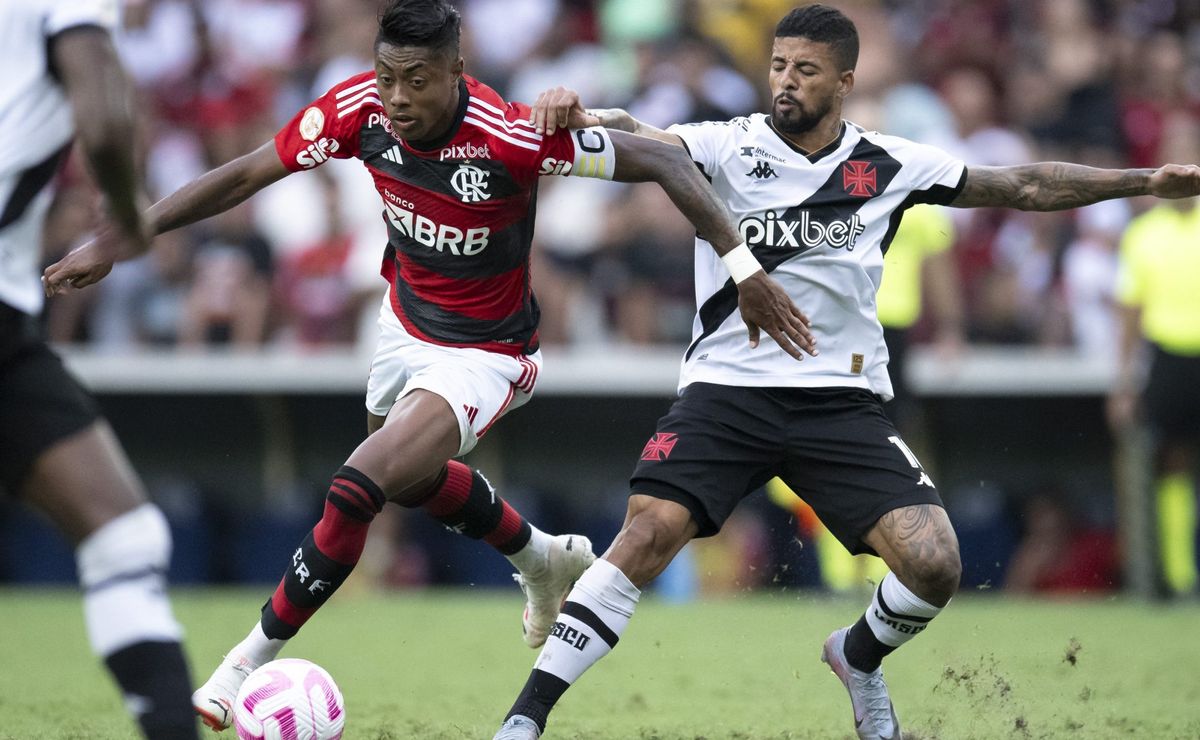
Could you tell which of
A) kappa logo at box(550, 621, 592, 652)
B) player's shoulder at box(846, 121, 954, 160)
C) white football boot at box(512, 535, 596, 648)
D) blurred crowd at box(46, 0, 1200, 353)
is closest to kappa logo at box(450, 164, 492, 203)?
player's shoulder at box(846, 121, 954, 160)

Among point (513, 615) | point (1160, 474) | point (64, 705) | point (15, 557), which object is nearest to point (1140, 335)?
point (1160, 474)

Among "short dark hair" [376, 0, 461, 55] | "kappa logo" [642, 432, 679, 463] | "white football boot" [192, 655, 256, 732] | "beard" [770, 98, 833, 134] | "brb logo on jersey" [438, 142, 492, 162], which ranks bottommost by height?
"white football boot" [192, 655, 256, 732]

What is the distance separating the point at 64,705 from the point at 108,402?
7.09 m

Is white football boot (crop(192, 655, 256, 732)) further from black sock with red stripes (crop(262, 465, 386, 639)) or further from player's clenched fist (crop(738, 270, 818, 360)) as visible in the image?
player's clenched fist (crop(738, 270, 818, 360))

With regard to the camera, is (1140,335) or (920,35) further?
(920,35)

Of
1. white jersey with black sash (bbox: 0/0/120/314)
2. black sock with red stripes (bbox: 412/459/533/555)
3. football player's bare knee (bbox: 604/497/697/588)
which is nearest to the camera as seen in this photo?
white jersey with black sash (bbox: 0/0/120/314)

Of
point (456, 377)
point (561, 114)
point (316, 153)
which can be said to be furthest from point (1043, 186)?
point (316, 153)


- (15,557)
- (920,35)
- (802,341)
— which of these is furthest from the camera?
(920,35)

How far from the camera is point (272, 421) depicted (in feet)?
44.7

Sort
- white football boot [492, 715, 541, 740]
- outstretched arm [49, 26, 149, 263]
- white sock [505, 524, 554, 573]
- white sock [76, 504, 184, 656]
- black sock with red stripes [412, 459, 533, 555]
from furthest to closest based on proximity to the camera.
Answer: white sock [505, 524, 554, 573], black sock with red stripes [412, 459, 533, 555], white football boot [492, 715, 541, 740], white sock [76, 504, 184, 656], outstretched arm [49, 26, 149, 263]

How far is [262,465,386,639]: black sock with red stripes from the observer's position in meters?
5.66

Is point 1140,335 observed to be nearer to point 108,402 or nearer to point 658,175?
point 658,175

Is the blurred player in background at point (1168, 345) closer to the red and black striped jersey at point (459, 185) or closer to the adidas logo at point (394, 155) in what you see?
the red and black striped jersey at point (459, 185)

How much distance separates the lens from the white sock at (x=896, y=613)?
576 centimetres
